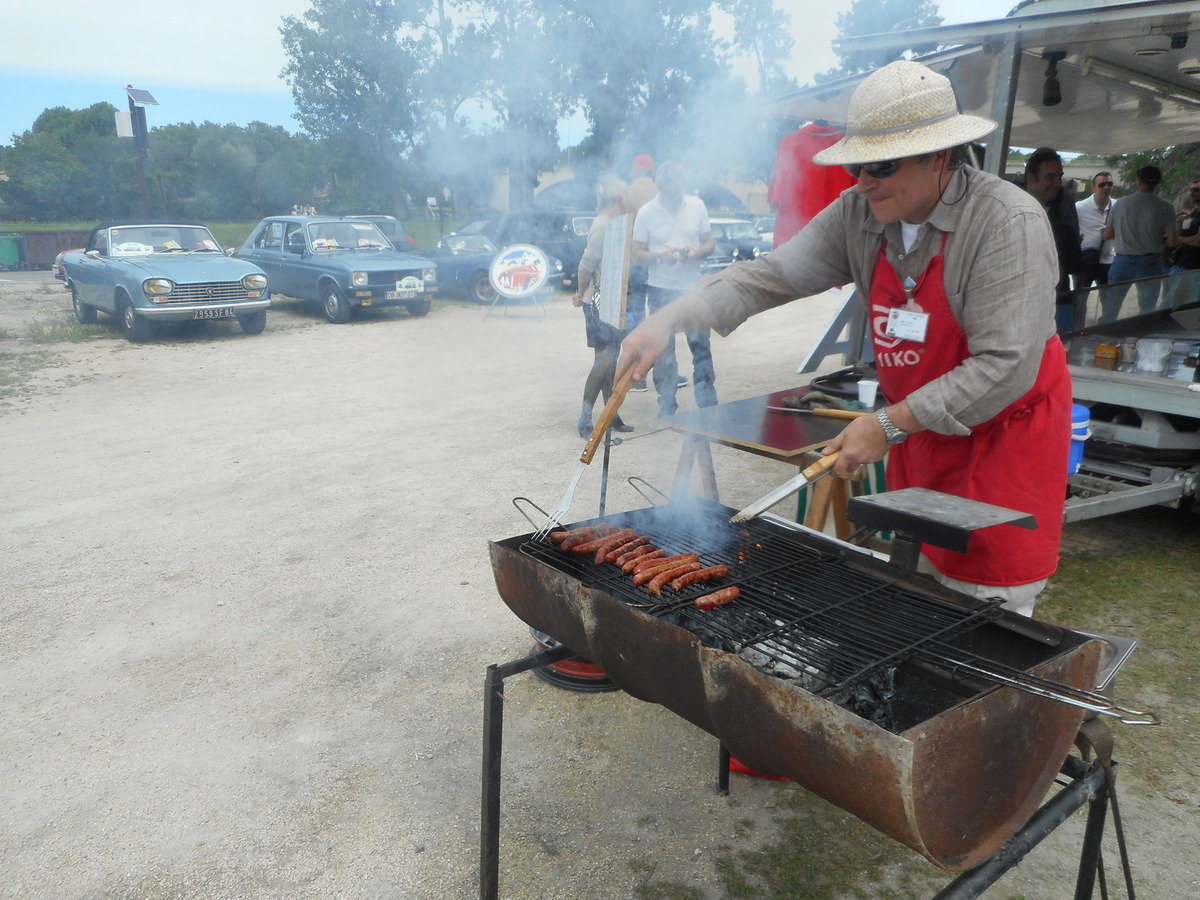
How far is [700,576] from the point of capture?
2.06 metres

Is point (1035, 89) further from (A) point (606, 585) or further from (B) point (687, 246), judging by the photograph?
(A) point (606, 585)

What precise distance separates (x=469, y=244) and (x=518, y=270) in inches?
100

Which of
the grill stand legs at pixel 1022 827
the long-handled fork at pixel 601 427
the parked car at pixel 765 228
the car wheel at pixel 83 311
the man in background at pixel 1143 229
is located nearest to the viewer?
the grill stand legs at pixel 1022 827

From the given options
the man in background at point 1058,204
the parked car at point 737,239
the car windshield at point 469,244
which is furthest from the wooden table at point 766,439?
the parked car at point 737,239

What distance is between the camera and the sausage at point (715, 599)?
1896 mm

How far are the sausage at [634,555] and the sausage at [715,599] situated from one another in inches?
10.4

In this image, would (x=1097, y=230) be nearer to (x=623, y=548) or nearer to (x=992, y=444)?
(x=992, y=444)

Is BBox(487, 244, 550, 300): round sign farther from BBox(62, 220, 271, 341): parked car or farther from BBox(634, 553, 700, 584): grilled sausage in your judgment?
BBox(634, 553, 700, 584): grilled sausage

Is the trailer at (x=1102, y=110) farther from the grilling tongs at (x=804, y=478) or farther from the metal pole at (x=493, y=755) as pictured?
the metal pole at (x=493, y=755)

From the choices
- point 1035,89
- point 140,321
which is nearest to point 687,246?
point 1035,89

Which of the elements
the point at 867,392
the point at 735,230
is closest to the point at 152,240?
the point at 867,392

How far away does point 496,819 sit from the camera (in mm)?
2127

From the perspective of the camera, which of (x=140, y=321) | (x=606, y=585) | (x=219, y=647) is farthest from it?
(x=140, y=321)

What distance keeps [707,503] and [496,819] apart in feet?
3.81
